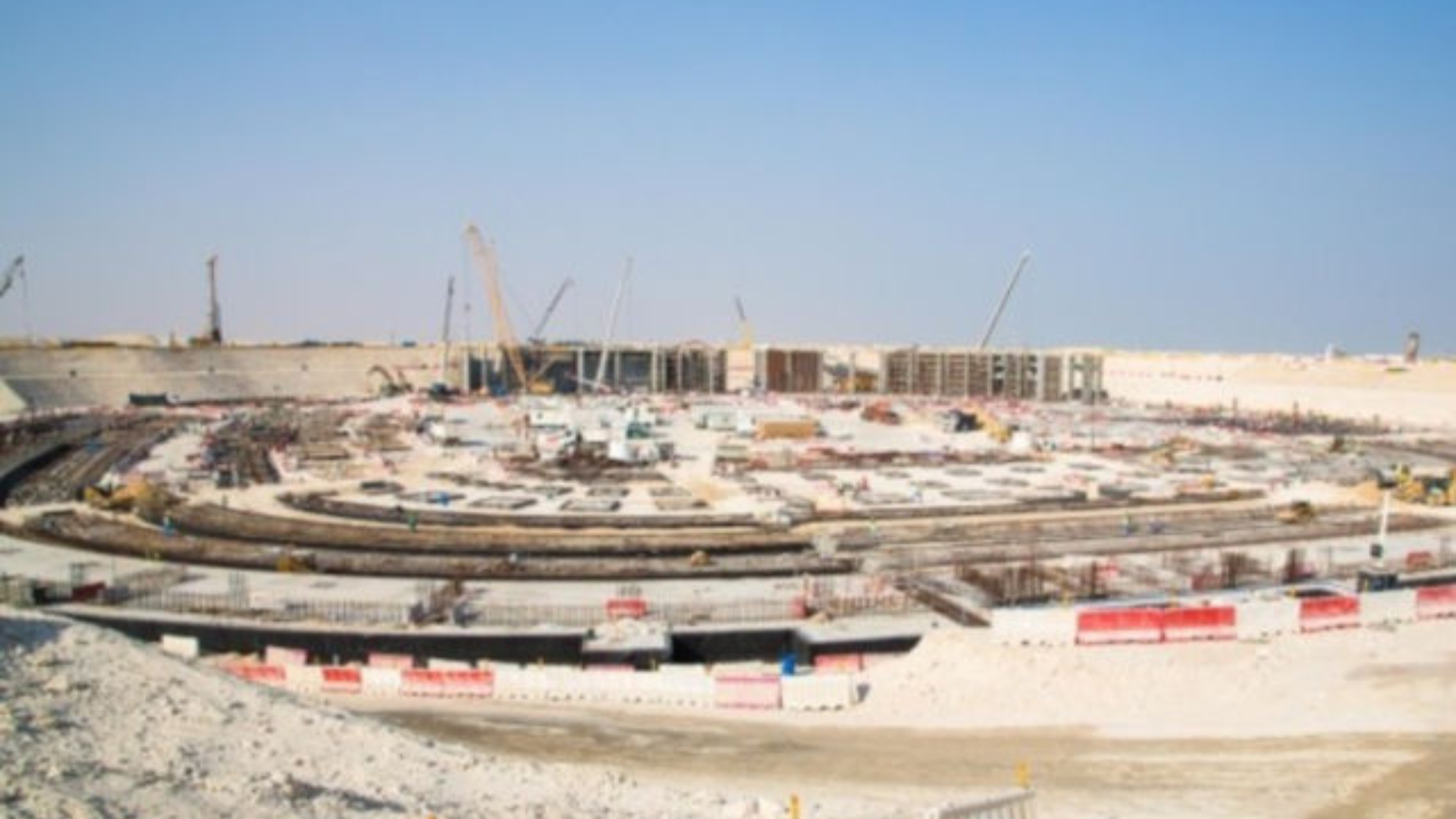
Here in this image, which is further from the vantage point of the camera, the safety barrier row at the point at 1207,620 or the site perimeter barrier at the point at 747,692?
the safety barrier row at the point at 1207,620

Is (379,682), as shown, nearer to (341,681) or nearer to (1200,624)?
(341,681)

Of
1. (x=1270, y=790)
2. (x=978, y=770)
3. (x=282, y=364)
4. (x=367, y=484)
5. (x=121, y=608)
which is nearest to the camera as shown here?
(x=1270, y=790)

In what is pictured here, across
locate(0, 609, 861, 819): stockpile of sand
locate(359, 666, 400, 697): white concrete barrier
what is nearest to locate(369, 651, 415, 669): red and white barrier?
locate(359, 666, 400, 697): white concrete barrier

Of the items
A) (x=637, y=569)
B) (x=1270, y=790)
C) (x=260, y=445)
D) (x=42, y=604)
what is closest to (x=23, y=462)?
(x=260, y=445)

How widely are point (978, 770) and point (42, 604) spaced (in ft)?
52.7

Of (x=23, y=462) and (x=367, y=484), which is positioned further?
(x=23, y=462)

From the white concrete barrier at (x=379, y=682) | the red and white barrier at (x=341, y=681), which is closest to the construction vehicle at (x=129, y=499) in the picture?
the red and white barrier at (x=341, y=681)

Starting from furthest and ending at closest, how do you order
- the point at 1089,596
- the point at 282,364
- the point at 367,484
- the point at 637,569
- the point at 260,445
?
A: 1. the point at 282,364
2. the point at 260,445
3. the point at 367,484
4. the point at 637,569
5. the point at 1089,596

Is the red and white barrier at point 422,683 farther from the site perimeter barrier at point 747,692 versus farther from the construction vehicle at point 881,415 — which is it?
the construction vehicle at point 881,415

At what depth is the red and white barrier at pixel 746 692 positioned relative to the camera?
14.0 meters

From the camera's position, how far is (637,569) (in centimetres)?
2233

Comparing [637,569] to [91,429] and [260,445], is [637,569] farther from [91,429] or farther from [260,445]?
[91,429]

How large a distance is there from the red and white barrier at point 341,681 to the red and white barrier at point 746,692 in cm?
503

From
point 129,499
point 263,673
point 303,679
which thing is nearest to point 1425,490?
point 303,679
